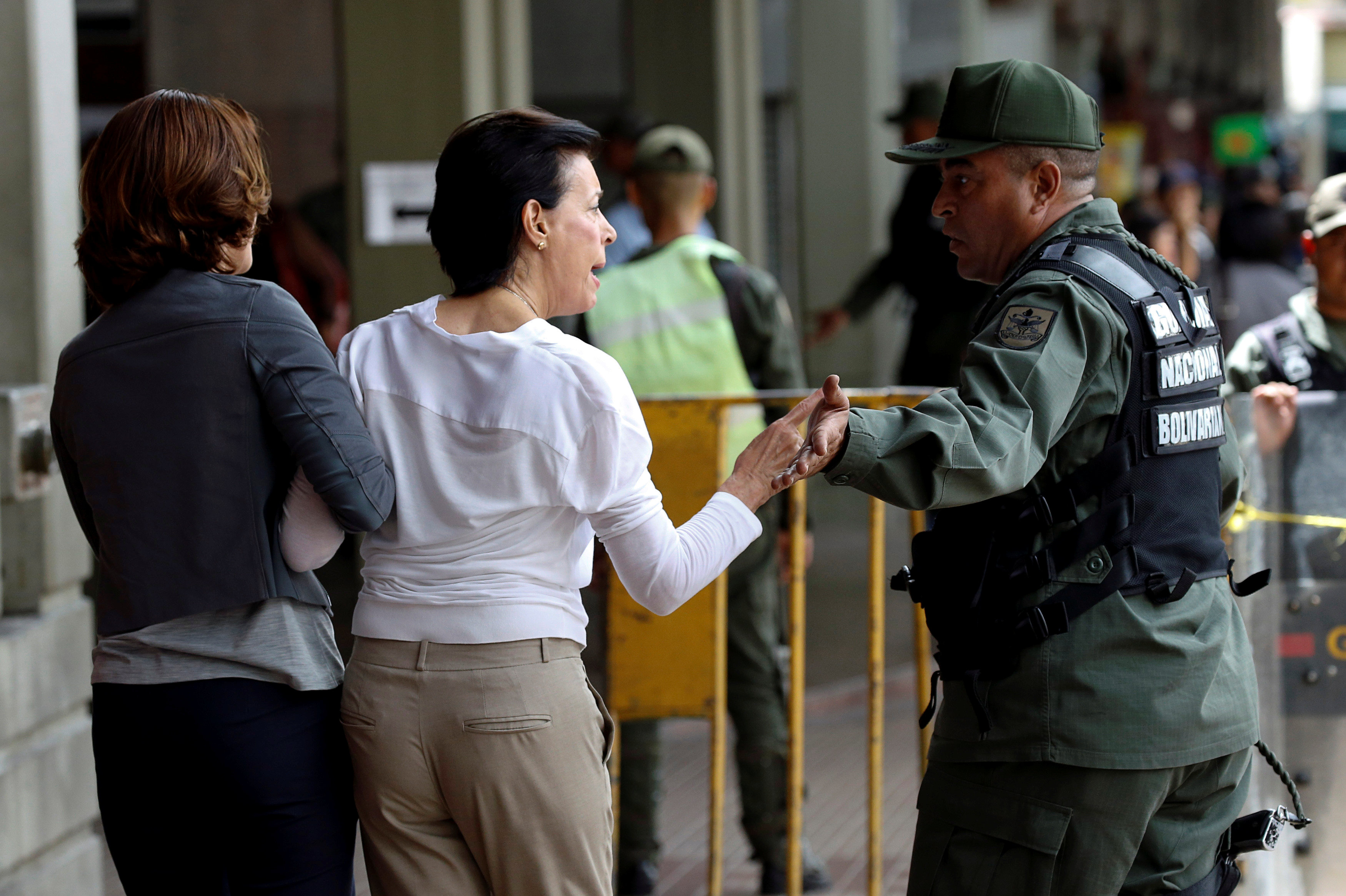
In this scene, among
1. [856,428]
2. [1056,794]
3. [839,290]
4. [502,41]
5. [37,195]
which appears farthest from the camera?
[839,290]

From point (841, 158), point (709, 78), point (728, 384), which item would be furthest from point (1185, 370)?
point (841, 158)

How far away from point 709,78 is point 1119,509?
7.04 metres

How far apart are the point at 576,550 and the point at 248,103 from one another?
9.73 metres

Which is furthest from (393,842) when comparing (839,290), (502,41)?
(839,290)

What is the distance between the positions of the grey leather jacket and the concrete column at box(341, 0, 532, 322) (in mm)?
3825

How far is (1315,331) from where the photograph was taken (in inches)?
157

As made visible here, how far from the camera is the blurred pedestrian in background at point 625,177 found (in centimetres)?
645

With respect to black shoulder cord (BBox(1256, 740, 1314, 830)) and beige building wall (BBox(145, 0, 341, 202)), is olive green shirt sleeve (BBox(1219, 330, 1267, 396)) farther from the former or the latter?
beige building wall (BBox(145, 0, 341, 202))

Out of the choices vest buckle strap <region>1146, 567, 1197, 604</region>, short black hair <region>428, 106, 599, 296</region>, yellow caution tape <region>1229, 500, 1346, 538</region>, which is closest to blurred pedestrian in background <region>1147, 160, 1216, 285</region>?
yellow caution tape <region>1229, 500, 1346, 538</region>

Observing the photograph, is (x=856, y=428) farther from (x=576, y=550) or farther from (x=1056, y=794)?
(x=1056, y=794)

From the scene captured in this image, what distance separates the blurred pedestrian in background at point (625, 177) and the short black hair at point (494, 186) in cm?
356

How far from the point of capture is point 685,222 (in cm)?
475

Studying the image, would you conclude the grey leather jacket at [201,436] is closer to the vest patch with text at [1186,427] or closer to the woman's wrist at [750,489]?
the woman's wrist at [750,489]

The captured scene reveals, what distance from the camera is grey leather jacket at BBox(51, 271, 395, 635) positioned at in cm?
229
